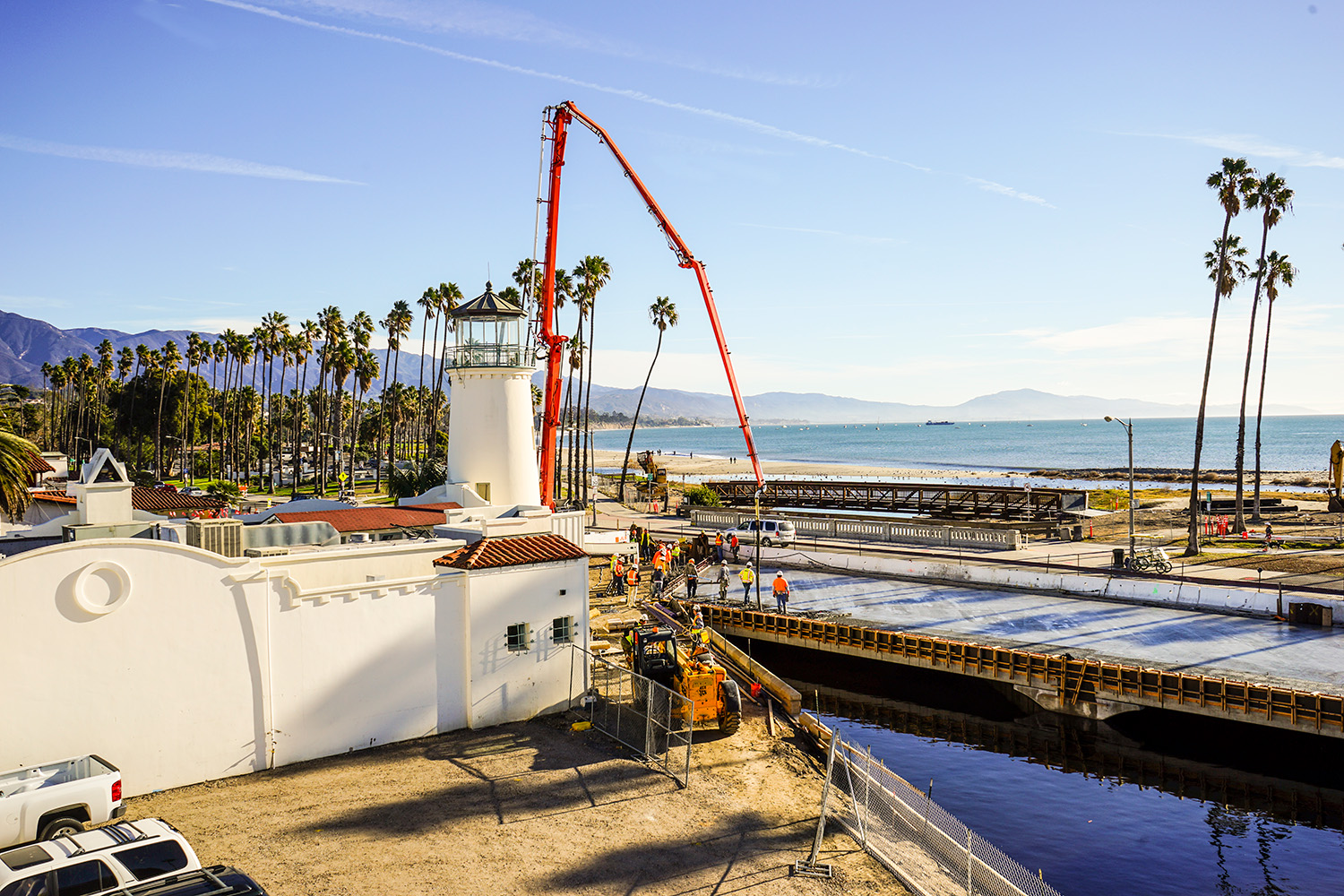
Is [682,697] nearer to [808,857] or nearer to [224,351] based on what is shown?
[808,857]

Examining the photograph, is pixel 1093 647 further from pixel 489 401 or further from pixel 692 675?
pixel 489 401

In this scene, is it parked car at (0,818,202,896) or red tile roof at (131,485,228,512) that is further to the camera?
red tile roof at (131,485,228,512)

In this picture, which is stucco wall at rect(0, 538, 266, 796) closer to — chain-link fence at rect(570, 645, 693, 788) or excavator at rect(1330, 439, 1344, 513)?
chain-link fence at rect(570, 645, 693, 788)

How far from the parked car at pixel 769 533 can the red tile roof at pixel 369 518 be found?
915 inches

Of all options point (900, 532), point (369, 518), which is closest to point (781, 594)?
point (369, 518)

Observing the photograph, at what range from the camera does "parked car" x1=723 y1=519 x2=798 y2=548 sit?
159ft

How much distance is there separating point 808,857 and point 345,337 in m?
73.5

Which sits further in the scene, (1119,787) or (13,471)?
(13,471)

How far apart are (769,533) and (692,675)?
99.4 ft

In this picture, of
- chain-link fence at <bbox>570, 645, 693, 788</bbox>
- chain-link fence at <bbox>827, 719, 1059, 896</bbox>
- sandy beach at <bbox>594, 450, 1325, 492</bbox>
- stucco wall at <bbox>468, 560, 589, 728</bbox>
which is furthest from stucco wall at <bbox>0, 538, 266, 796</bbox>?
sandy beach at <bbox>594, 450, 1325, 492</bbox>

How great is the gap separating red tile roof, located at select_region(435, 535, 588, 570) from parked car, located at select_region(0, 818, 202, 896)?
9267 mm

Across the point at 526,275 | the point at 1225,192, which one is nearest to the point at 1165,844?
the point at 1225,192

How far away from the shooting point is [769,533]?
50500 millimetres

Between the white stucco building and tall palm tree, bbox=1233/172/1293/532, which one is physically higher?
tall palm tree, bbox=1233/172/1293/532
